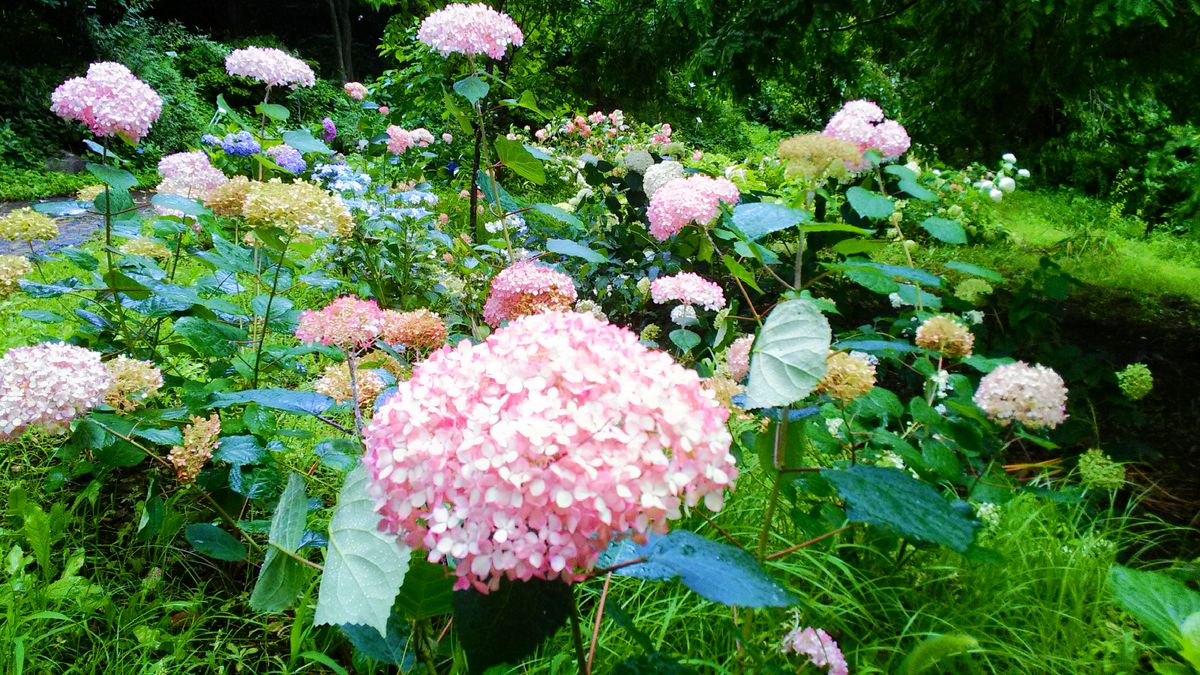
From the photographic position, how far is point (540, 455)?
50 centimetres

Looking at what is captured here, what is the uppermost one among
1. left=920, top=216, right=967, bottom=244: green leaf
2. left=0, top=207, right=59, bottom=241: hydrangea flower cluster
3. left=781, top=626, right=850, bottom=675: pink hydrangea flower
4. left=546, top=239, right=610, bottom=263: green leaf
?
left=920, top=216, right=967, bottom=244: green leaf

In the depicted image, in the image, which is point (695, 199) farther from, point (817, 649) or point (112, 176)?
point (112, 176)

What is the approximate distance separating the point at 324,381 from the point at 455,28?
82 centimetres

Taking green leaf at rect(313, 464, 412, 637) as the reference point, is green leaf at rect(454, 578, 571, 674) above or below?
above

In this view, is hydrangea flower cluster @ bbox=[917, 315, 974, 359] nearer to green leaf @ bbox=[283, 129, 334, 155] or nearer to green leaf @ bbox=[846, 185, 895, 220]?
green leaf @ bbox=[846, 185, 895, 220]

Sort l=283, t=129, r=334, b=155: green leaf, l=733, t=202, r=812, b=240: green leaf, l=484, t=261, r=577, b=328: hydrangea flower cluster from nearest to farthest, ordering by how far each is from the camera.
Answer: l=733, t=202, r=812, b=240: green leaf < l=484, t=261, r=577, b=328: hydrangea flower cluster < l=283, t=129, r=334, b=155: green leaf

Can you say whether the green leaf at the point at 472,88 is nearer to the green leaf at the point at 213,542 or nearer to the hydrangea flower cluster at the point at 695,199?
the hydrangea flower cluster at the point at 695,199

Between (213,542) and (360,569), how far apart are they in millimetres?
485

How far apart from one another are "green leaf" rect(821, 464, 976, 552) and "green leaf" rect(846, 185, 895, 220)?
1.55 feet

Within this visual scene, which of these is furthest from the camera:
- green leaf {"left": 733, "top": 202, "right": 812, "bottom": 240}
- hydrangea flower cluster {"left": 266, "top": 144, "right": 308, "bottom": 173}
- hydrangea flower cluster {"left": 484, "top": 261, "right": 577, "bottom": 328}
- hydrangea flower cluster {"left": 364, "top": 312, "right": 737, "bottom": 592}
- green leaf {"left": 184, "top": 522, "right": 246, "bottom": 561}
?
hydrangea flower cluster {"left": 266, "top": 144, "right": 308, "bottom": 173}

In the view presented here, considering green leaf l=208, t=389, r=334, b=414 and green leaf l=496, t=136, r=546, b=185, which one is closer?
green leaf l=208, t=389, r=334, b=414

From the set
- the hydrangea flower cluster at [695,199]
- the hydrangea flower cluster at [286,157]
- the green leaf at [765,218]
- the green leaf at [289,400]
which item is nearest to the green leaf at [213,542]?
the green leaf at [289,400]

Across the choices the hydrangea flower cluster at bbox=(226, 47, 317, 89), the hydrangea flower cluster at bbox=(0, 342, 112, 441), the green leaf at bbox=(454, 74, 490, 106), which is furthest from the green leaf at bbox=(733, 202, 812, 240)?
the hydrangea flower cluster at bbox=(226, 47, 317, 89)

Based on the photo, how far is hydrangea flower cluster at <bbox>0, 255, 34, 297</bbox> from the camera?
1331 millimetres
